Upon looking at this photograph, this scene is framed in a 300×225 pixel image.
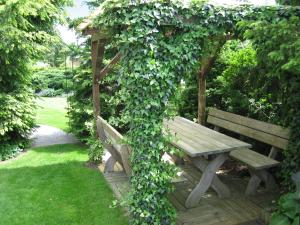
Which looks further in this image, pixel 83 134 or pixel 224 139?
pixel 83 134

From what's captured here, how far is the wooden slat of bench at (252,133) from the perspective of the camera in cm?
448

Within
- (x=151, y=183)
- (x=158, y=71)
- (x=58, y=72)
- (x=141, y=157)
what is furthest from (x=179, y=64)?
(x=58, y=72)

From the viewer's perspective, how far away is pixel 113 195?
4758 millimetres

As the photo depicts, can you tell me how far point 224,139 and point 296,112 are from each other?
1.08 m

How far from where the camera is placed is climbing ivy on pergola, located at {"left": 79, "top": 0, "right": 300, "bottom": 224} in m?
3.20

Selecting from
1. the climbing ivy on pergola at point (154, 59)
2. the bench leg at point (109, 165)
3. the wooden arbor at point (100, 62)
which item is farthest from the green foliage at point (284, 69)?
the bench leg at point (109, 165)

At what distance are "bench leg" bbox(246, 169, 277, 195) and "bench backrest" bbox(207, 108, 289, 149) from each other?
1.58 ft

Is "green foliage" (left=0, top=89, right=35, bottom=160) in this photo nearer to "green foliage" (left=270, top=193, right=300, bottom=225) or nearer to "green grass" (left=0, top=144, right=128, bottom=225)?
"green grass" (left=0, top=144, right=128, bottom=225)

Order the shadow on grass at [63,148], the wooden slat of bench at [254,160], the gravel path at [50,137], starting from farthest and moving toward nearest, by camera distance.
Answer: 1. the gravel path at [50,137]
2. the shadow on grass at [63,148]
3. the wooden slat of bench at [254,160]

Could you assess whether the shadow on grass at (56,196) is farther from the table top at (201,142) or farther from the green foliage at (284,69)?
the green foliage at (284,69)

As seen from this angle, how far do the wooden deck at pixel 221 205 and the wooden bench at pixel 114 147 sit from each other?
309 millimetres

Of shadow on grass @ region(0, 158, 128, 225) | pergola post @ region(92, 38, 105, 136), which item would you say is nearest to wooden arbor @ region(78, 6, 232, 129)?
pergola post @ region(92, 38, 105, 136)

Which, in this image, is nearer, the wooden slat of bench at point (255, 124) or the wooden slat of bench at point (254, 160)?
the wooden slat of bench at point (254, 160)

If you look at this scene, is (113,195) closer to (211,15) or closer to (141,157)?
(141,157)
